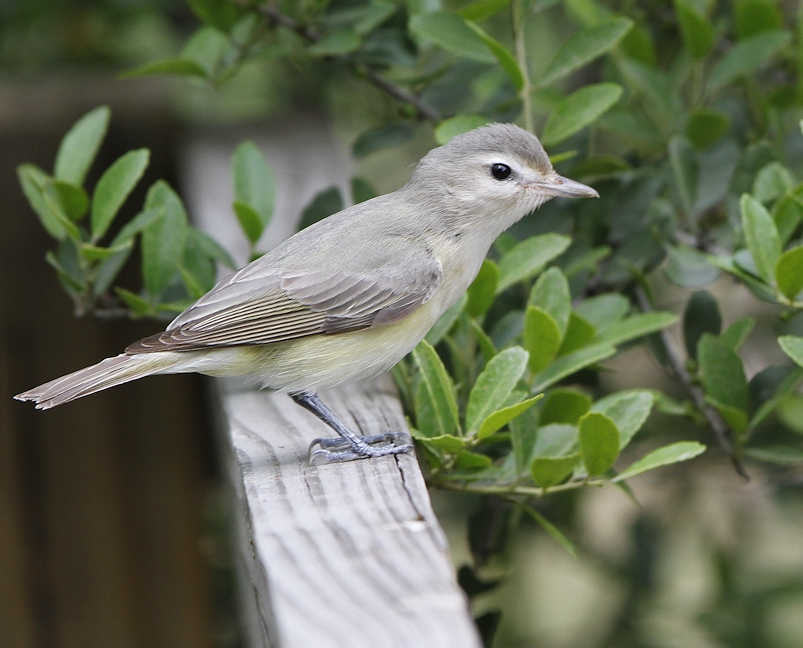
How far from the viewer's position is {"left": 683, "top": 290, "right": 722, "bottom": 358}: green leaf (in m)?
3.23

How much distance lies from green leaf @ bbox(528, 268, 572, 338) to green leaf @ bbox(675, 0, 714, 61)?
110 cm

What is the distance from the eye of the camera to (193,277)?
323 cm

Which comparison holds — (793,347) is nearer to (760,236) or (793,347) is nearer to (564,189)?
(760,236)

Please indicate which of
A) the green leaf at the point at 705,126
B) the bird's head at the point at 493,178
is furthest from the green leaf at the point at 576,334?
the green leaf at the point at 705,126

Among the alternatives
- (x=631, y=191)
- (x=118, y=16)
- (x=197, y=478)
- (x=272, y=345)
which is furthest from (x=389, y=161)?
(x=272, y=345)

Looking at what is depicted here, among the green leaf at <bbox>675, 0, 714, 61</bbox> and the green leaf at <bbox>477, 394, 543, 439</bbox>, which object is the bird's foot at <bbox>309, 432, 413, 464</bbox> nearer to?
the green leaf at <bbox>477, 394, 543, 439</bbox>

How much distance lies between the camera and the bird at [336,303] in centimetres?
277

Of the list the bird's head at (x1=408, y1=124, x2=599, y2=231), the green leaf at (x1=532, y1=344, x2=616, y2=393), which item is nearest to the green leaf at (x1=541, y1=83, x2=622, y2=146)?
the bird's head at (x1=408, y1=124, x2=599, y2=231)

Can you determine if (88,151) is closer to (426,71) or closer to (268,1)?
(268,1)

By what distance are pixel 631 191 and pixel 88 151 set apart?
1.71 metres

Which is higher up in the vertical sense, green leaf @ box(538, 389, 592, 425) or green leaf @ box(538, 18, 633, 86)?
green leaf @ box(538, 18, 633, 86)

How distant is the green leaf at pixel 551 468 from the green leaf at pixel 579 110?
1.11 meters

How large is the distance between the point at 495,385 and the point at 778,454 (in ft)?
3.30

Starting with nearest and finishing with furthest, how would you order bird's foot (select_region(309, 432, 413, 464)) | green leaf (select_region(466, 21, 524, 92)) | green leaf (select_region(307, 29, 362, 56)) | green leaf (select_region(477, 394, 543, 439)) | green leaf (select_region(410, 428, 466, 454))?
green leaf (select_region(477, 394, 543, 439)) < green leaf (select_region(410, 428, 466, 454)) < bird's foot (select_region(309, 432, 413, 464)) < green leaf (select_region(466, 21, 524, 92)) < green leaf (select_region(307, 29, 362, 56))
